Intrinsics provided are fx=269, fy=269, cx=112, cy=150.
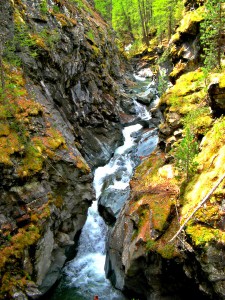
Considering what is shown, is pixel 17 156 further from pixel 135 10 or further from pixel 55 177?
pixel 135 10

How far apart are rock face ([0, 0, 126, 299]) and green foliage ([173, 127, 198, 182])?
5734 mm

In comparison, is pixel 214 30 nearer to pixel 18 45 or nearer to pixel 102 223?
pixel 18 45

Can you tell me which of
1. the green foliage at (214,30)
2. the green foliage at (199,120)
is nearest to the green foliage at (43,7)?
the green foliage at (214,30)

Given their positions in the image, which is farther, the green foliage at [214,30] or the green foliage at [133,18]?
the green foliage at [133,18]

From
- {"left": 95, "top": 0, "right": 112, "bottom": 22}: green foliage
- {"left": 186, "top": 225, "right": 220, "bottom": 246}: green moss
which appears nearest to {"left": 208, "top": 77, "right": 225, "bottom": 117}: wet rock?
{"left": 186, "top": 225, "right": 220, "bottom": 246}: green moss

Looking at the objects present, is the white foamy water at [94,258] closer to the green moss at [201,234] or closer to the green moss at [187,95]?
the green moss at [201,234]

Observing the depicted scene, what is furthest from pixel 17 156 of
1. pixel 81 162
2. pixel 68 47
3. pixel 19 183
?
pixel 68 47

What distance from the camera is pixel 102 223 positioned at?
1694 centimetres

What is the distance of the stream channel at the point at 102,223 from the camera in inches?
518

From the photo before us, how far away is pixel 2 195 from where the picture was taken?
10828 millimetres

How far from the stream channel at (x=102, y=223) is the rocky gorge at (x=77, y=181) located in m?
0.46

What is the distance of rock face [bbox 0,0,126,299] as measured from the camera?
35.6 ft

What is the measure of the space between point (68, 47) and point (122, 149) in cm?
943

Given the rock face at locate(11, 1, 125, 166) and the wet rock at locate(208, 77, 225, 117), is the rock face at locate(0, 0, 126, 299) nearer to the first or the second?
the rock face at locate(11, 1, 125, 166)
